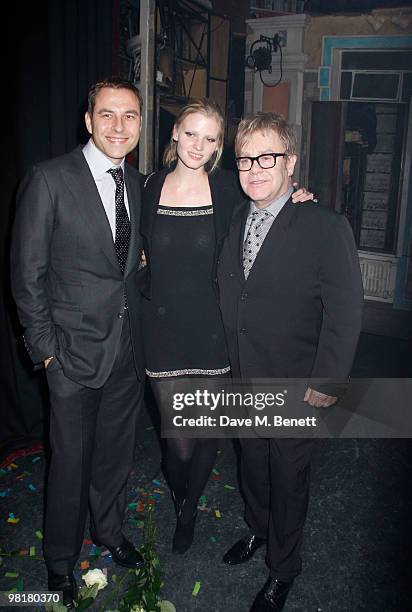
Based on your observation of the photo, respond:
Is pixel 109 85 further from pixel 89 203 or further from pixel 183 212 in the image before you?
pixel 183 212

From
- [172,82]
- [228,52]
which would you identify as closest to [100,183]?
[172,82]

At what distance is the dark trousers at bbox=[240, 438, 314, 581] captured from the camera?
7.39 ft

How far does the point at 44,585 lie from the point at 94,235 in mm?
1644

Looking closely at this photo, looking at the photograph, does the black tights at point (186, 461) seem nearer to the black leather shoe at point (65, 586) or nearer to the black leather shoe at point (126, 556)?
the black leather shoe at point (126, 556)

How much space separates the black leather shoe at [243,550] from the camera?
2658 millimetres

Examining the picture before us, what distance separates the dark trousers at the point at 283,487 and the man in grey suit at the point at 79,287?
67 cm

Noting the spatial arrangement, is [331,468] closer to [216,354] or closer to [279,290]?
[216,354]

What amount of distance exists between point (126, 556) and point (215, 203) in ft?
5.70

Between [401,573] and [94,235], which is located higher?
[94,235]

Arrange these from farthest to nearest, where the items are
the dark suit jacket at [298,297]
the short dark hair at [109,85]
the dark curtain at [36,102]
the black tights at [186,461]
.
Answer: the dark curtain at [36,102] < the black tights at [186,461] < the short dark hair at [109,85] < the dark suit jacket at [298,297]

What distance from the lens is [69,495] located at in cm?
233

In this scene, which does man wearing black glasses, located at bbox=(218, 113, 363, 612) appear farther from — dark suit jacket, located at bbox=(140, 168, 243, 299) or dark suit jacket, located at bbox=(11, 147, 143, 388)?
dark suit jacket, located at bbox=(11, 147, 143, 388)

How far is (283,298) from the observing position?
215 cm

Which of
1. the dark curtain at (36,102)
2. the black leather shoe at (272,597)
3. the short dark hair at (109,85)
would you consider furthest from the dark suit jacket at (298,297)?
the dark curtain at (36,102)
